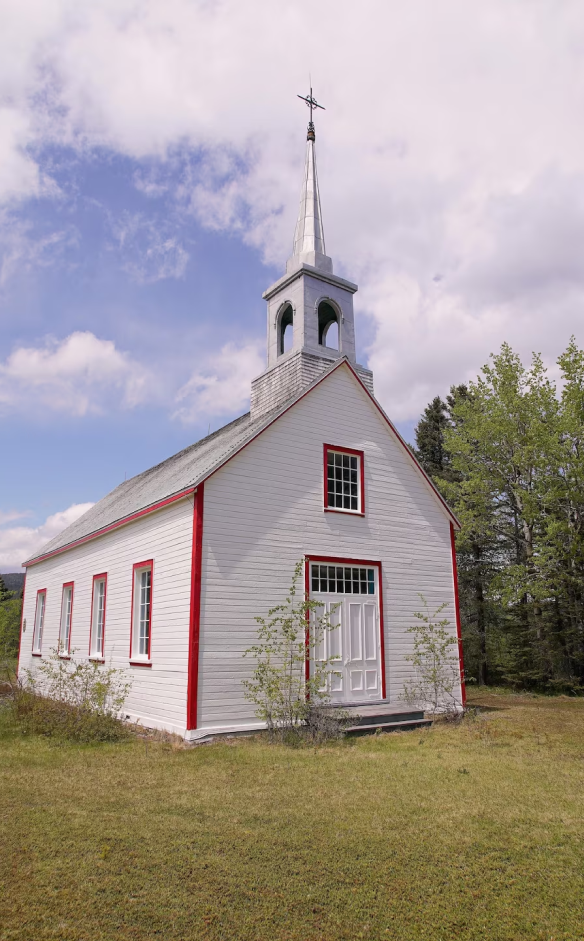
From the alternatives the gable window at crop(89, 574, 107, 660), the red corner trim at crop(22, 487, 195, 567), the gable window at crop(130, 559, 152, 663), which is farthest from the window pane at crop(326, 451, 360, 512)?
the gable window at crop(89, 574, 107, 660)

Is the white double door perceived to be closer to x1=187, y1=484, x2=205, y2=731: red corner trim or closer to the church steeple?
x1=187, y1=484, x2=205, y2=731: red corner trim

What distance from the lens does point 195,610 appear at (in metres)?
11.3

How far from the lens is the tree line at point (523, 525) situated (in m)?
23.7

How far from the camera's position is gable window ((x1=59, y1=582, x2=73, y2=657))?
1867cm

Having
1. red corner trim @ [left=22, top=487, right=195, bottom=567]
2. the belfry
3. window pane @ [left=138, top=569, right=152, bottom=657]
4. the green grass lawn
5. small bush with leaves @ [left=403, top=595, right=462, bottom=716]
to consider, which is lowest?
the green grass lawn

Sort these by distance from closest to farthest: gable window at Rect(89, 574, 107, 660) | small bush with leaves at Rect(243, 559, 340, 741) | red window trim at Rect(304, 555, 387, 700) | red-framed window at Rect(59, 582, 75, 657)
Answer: small bush with leaves at Rect(243, 559, 340, 741), red window trim at Rect(304, 555, 387, 700), gable window at Rect(89, 574, 107, 660), red-framed window at Rect(59, 582, 75, 657)

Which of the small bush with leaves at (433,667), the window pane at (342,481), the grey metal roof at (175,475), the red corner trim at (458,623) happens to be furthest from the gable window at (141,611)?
the red corner trim at (458,623)

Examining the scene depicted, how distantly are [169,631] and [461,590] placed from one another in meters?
21.6

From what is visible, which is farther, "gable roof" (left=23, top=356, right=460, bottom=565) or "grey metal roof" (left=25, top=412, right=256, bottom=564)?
"grey metal roof" (left=25, top=412, right=256, bottom=564)

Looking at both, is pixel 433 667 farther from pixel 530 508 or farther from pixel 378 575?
pixel 530 508

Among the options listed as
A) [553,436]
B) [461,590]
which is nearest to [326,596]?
[553,436]

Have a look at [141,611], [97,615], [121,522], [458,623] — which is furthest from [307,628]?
[97,615]

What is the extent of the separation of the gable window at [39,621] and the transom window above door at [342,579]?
40.2ft

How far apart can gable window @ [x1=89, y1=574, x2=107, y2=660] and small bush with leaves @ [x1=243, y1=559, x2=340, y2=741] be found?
5.73m
